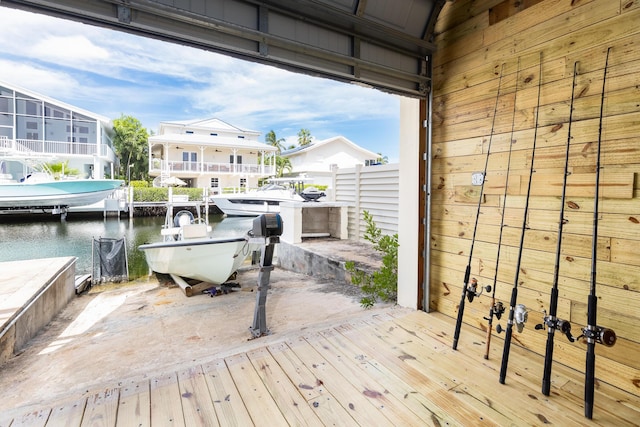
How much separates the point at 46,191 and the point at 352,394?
1711 cm

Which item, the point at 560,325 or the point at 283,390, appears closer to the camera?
the point at 560,325

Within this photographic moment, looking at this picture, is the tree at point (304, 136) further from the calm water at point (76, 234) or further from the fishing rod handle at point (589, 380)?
the fishing rod handle at point (589, 380)

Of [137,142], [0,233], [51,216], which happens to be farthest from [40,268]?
[137,142]

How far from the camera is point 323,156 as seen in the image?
2433 cm

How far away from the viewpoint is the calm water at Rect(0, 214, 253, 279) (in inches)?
328

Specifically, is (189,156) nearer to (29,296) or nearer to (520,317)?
(29,296)

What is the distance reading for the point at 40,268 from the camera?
14.0 ft

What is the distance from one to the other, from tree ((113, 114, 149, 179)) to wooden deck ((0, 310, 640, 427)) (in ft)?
85.9

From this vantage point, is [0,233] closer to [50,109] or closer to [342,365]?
[50,109]

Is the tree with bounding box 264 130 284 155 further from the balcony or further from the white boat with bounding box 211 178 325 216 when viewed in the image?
the white boat with bounding box 211 178 325 216

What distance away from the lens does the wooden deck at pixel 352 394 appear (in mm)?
1466

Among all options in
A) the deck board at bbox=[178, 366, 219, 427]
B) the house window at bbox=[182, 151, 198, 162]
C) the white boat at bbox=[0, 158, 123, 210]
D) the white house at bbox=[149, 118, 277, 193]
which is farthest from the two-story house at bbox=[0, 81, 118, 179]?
the deck board at bbox=[178, 366, 219, 427]

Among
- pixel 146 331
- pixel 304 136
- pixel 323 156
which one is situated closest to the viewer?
pixel 146 331

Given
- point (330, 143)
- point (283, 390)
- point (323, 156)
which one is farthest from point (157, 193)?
point (283, 390)
